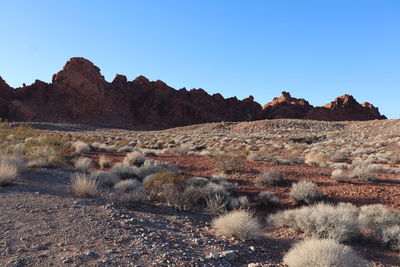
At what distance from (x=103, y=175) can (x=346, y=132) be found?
1455 inches

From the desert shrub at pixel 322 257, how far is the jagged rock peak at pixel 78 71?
3228 inches

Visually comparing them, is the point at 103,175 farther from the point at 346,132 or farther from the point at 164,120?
the point at 164,120

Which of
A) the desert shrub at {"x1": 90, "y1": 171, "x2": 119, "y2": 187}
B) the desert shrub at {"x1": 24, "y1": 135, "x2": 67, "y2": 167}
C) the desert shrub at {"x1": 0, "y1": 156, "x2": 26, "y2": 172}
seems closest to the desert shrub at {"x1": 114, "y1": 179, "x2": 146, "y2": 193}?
the desert shrub at {"x1": 90, "y1": 171, "x2": 119, "y2": 187}

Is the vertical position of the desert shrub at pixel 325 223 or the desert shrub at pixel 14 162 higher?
the desert shrub at pixel 14 162

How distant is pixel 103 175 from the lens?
9.93 meters

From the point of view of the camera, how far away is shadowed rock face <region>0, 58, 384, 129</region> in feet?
243

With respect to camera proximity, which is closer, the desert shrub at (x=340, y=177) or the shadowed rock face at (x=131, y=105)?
the desert shrub at (x=340, y=177)

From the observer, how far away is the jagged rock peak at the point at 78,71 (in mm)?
77688

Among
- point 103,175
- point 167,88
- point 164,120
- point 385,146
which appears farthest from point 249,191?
point 167,88

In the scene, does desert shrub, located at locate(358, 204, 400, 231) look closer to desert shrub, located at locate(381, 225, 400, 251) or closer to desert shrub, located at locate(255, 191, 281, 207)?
desert shrub, located at locate(381, 225, 400, 251)

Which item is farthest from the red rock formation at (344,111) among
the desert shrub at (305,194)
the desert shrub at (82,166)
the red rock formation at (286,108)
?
the desert shrub at (82,166)

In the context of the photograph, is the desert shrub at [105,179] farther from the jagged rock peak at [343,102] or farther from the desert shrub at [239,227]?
the jagged rock peak at [343,102]

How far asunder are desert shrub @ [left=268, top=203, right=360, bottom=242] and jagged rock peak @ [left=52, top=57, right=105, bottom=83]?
80.4 metres

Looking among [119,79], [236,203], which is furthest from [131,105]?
[236,203]
